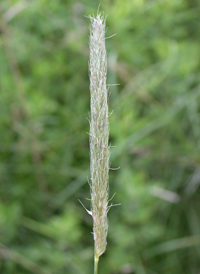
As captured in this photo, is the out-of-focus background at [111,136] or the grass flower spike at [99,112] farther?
the out-of-focus background at [111,136]

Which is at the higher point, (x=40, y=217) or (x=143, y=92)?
(x=143, y=92)

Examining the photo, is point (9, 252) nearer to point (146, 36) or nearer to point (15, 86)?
point (15, 86)

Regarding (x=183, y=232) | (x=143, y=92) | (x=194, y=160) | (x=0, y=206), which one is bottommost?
(x=183, y=232)

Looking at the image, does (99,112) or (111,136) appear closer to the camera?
(99,112)

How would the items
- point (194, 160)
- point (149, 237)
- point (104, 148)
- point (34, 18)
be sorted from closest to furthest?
1. point (104, 148)
2. point (149, 237)
3. point (194, 160)
4. point (34, 18)

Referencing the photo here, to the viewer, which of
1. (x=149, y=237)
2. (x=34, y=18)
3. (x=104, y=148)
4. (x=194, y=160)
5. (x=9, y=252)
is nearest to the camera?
(x=104, y=148)

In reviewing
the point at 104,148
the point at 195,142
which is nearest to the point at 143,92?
the point at 195,142

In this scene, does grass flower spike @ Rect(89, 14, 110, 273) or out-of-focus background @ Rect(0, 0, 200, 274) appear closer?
grass flower spike @ Rect(89, 14, 110, 273)

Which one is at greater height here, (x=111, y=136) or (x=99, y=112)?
(x=99, y=112)
